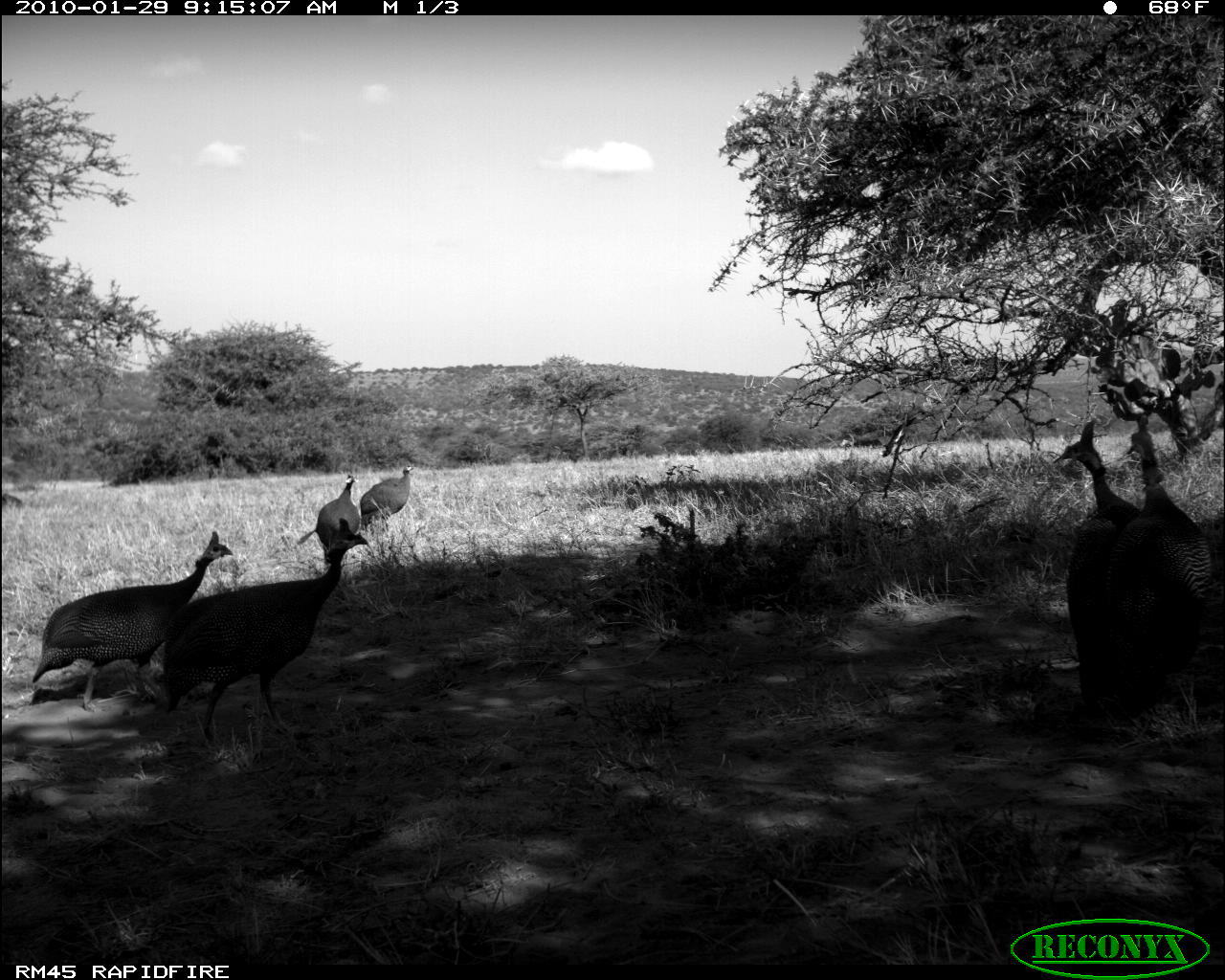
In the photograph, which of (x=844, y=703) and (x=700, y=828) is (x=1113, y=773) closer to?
(x=844, y=703)

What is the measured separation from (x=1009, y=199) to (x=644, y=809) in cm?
660

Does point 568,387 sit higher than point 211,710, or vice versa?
point 568,387

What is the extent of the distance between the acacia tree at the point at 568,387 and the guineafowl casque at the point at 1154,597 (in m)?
32.4

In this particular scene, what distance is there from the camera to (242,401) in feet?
118

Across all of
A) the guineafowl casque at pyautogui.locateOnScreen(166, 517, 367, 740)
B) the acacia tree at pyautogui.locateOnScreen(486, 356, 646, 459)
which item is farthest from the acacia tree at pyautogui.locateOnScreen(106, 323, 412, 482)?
the guineafowl casque at pyautogui.locateOnScreen(166, 517, 367, 740)

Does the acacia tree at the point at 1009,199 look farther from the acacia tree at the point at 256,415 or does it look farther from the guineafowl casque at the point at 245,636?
the acacia tree at the point at 256,415

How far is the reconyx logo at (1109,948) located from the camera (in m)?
2.30

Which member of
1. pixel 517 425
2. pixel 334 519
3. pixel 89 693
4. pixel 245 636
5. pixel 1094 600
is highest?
pixel 517 425

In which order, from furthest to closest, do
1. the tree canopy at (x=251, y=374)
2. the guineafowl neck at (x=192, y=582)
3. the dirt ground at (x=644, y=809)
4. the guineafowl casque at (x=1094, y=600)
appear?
the tree canopy at (x=251, y=374) < the guineafowl neck at (x=192, y=582) < the guineafowl casque at (x=1094, y=600) < the dirt ground at (x=644, y=809)

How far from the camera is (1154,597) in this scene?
3.48 meters

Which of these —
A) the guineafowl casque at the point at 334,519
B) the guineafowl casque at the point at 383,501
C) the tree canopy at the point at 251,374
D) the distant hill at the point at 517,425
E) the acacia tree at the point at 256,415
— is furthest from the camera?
the tree canopy at the point at 251,374

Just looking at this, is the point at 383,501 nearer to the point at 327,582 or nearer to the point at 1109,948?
the point at 327,582

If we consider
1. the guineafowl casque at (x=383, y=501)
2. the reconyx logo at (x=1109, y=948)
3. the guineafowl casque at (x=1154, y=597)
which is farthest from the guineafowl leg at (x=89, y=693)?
the guineafowl casque at (x=1154, y=597)

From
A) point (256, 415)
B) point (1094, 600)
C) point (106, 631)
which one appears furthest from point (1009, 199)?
point (256, 415)
